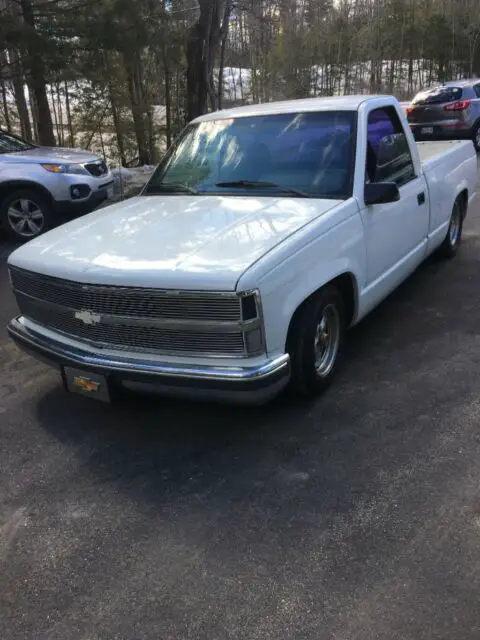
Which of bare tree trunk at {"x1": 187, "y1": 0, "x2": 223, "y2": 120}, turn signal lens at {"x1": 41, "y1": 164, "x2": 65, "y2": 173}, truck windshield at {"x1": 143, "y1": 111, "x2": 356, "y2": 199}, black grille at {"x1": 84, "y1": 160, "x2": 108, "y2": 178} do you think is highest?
bare tree trunk at {"x1": 187, "y1": 0, "x2": 223, "y2": 120}

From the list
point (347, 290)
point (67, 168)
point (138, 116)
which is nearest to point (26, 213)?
point (67, 168)

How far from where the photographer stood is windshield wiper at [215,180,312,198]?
4242mm

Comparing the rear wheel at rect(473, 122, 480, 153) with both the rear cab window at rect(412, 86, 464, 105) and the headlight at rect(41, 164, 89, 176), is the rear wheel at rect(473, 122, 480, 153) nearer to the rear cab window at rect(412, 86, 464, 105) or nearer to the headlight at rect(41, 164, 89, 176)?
the rear cab window at rect(412, 86, 464, 105)

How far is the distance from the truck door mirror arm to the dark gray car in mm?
11783

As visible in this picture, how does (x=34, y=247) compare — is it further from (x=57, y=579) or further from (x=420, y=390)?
(x=420, y=390)

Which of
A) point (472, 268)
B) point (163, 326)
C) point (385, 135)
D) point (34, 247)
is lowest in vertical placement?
point (472, 268)

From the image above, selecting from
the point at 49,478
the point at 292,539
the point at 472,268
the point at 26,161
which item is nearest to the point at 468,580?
the point at 292,539

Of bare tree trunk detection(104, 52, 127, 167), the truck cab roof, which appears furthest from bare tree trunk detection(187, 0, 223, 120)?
the truck cab roof

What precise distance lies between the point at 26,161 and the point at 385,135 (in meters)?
5.83

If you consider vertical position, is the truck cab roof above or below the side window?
above

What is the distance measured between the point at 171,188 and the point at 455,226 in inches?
138

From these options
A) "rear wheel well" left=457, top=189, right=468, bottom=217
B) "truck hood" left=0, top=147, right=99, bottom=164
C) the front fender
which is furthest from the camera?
"truck hood" left=0, top=147, right=99, bottom=164

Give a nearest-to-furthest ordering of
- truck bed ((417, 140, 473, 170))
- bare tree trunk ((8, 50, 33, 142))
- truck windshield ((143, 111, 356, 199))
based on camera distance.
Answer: truck windshield ((143, 111, 356, 199)) < truck bed ((417, 140, 473, 170)) < bare tree trunk ((8, 50, 33, 142))

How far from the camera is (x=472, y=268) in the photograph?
6.49 m
